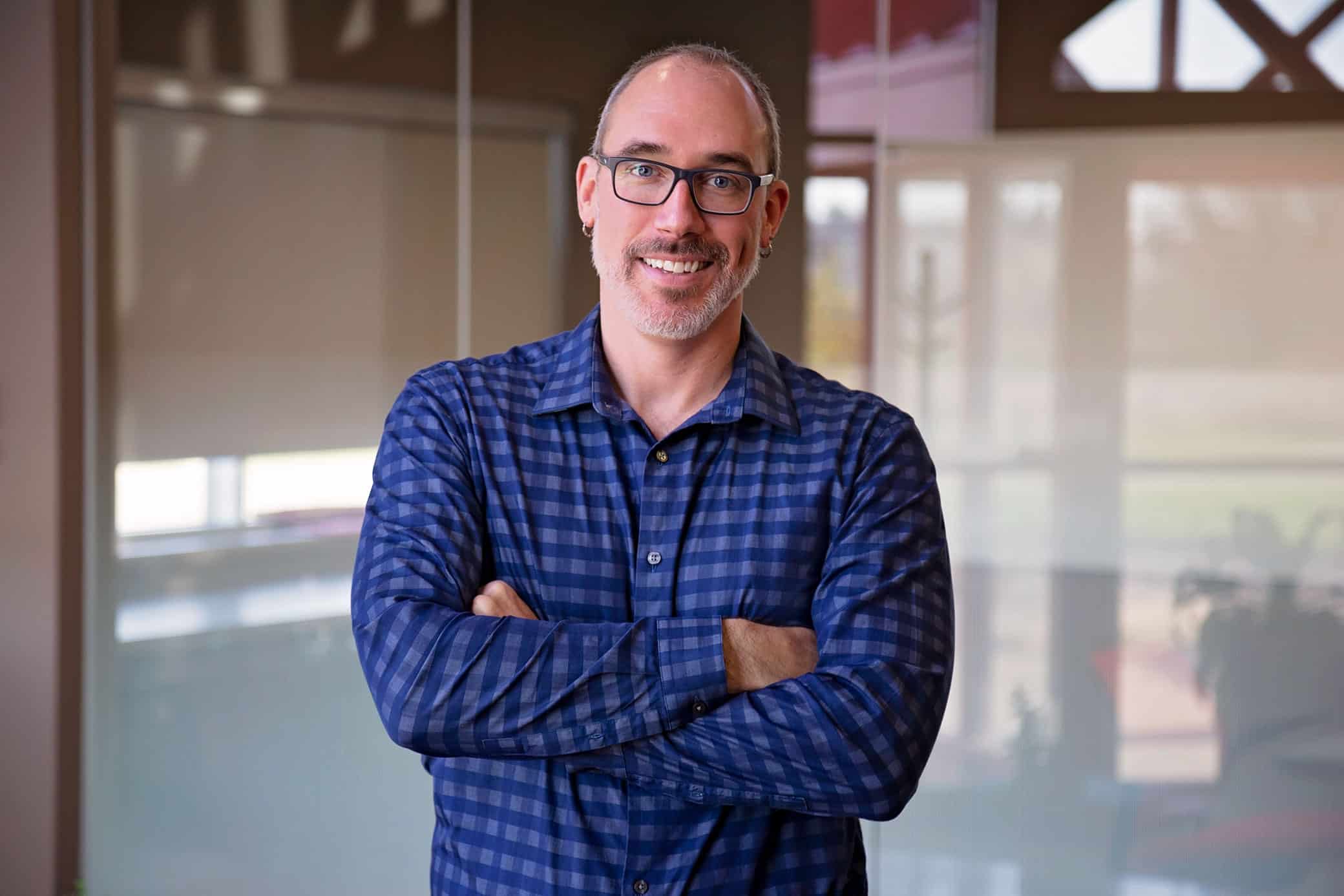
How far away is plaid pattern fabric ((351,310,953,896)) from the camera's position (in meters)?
1.47

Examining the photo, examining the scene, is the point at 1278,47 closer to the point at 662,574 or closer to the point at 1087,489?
the point at 1087,489

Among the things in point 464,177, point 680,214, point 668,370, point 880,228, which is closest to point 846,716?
point 668,370

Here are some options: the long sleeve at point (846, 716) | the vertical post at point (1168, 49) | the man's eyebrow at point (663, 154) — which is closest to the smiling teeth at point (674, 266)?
the man's eyebrow at point (663, 154)

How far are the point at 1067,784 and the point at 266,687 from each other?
198 centimetres

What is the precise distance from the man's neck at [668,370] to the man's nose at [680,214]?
14 centimetres

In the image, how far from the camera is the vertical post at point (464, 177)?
330 cm

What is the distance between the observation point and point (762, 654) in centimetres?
154

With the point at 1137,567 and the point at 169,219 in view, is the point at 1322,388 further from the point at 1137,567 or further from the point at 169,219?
the point at 169,219

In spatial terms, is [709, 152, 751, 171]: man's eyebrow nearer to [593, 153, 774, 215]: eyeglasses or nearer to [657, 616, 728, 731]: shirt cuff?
[593, 153, 774, 215]: eyeglasses

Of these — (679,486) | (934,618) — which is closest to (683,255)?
(679,486)

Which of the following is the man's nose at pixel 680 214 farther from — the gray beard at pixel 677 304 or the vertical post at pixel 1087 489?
the vertical post at pixel 1087 489

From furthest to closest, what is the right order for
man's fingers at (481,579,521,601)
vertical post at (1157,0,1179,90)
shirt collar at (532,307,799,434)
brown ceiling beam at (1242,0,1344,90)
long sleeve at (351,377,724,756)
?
vertical post at (1157,0,1179,90), brown ceiling beam at (1242,0,1344,90), shirt collar at (532,307,799,434), man's fingers at (481,579,521,601), long sleeve at (351,377,724,756)

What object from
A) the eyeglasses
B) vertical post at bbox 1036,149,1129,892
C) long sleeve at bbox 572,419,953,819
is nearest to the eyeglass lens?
the eyeglasses

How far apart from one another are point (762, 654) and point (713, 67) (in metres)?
0.72
